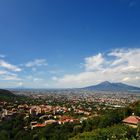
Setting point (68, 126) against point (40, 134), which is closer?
point (40, 134)

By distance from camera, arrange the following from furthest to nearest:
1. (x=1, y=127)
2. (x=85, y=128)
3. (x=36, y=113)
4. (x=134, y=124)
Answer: (x=36, y=113)
(x=1, y=127)
(x=85, y=128)
(x=134, y=124)

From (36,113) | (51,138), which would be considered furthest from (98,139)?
(36,113)

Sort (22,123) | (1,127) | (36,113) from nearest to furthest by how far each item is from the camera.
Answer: (1,127) < (22,123) < (36,113)

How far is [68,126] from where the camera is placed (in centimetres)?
4756

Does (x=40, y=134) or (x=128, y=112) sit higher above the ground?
(x=128, y=112)

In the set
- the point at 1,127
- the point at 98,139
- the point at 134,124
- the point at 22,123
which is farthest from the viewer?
the point at 22,123

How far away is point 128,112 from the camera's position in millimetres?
47406

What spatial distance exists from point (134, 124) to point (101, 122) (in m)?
7.15

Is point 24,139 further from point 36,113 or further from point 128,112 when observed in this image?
point 36,113

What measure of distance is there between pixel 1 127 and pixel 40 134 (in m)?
17.6

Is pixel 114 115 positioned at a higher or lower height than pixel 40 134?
higher

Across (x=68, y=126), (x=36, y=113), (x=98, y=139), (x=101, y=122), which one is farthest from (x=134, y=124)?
(x=36, y=113)

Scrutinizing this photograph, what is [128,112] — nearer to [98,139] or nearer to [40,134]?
[40,134]

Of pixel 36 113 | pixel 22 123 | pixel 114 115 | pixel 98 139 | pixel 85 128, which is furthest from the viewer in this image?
pixel 36 113
